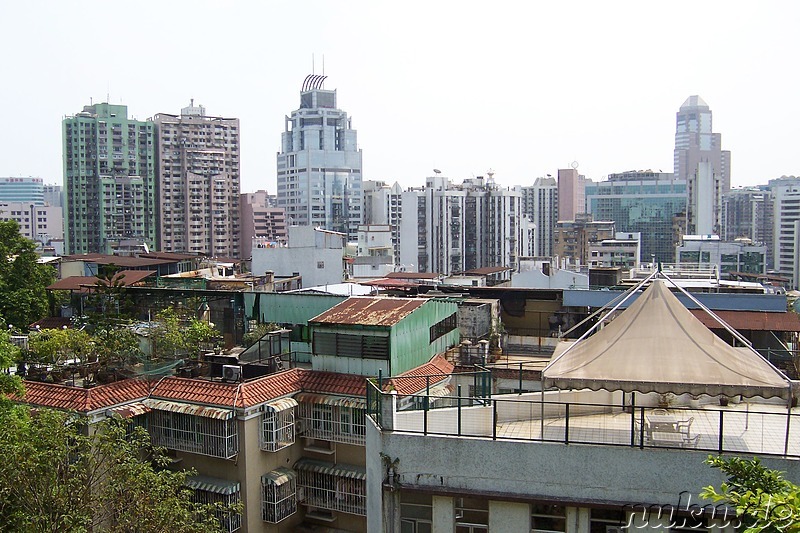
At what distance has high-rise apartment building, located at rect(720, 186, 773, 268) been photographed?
123875 mm

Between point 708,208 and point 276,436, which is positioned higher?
point 708,208

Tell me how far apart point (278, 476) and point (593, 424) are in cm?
855

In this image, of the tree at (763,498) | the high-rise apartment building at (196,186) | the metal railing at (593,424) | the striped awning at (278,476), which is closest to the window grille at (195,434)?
the striped awning at (278,476)

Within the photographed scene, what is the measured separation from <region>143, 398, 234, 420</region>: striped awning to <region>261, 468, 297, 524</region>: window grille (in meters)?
1.77

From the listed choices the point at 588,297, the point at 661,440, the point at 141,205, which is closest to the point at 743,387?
the point at 661,440

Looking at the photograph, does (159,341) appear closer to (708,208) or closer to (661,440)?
(661,440)

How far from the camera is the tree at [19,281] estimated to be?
101 ft

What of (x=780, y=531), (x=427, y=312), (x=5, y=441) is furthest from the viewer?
(x=427, y=312)

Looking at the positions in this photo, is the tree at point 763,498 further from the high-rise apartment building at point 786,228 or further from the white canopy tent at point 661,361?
the high-rise apartment building at point 786,228

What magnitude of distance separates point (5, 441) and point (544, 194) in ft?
362

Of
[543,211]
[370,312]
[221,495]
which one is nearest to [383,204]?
[543,211]

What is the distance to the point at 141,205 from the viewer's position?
8781 cm

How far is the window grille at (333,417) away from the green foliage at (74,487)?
4.54 meters

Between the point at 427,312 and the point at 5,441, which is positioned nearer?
the point at 5,441
